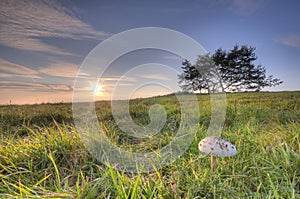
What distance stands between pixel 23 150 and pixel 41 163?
0.38 m

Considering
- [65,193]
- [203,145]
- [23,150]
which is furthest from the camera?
[23,150]

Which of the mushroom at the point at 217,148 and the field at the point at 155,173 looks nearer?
the field at the point at 155,173

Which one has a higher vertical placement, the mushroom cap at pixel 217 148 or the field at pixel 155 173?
the mushroom cap at pixel 217 148

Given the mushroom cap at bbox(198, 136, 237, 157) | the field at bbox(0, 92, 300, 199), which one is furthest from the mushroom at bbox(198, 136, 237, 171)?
the field at bbox(0, 92, 300, 199)

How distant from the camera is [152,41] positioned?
4.57 metres

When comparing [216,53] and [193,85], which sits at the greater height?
[216,53]

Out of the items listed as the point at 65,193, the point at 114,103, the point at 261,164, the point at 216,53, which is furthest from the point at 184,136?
the point at 216,53

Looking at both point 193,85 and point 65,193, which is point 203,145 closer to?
point 65,193

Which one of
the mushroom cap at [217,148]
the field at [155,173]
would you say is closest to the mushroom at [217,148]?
the mushroom cap at [217,148]

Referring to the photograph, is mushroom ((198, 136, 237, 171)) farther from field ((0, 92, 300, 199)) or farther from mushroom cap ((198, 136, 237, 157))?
field ((0, 92, 300, 199))

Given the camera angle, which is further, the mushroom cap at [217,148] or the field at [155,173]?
the mushroom cap at [217,148]

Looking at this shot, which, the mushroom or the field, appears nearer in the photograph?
the field

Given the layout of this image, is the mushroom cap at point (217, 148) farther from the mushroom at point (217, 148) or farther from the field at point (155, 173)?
the field at point (155, 173)

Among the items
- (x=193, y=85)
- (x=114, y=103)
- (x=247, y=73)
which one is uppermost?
(x=247, y=73)
